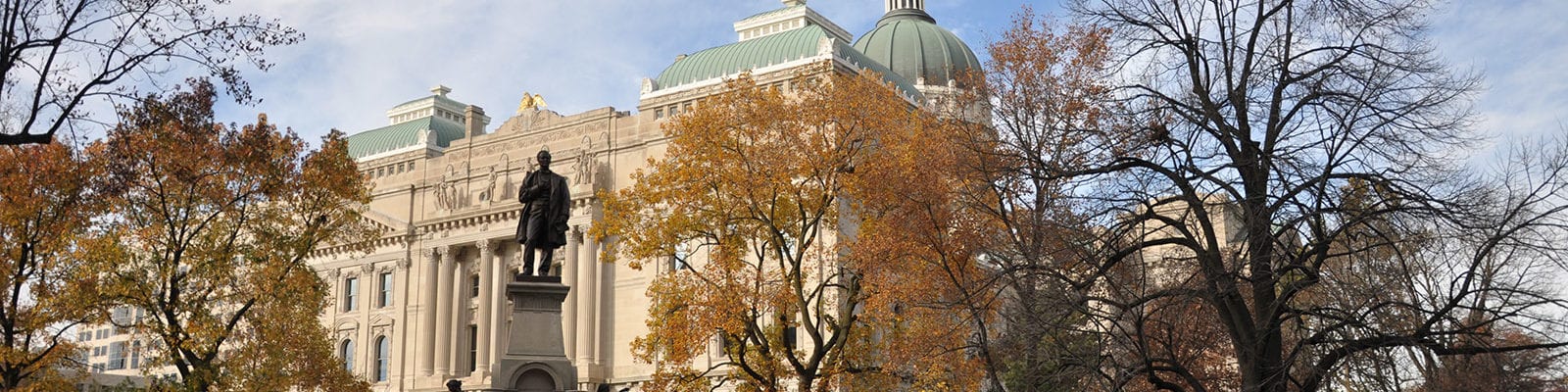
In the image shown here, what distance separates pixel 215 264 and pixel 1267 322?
70.9ft

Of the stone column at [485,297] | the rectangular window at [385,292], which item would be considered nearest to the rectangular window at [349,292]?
the rectangular window at [385,292]

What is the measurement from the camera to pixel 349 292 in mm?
68062

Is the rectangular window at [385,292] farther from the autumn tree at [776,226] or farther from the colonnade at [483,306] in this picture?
the autumn tree at [776,226]

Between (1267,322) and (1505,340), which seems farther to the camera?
(1505,340)

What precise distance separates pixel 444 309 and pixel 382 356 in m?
5.37

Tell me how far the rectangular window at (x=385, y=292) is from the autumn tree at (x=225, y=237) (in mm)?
33553

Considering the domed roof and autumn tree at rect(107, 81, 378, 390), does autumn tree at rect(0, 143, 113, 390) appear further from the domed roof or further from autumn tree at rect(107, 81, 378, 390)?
the domed roof

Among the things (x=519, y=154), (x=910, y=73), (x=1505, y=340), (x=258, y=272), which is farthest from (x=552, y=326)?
(x=910, y=73)

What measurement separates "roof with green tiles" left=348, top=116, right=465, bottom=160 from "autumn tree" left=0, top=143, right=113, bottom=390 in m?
37.8

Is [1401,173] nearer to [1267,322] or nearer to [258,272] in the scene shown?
[1267,322]

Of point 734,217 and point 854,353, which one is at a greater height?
point 734,217

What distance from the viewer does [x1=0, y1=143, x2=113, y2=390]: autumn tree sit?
92.2 ft

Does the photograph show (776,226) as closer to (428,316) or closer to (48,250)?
(48,250)

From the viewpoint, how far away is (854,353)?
29.5m
